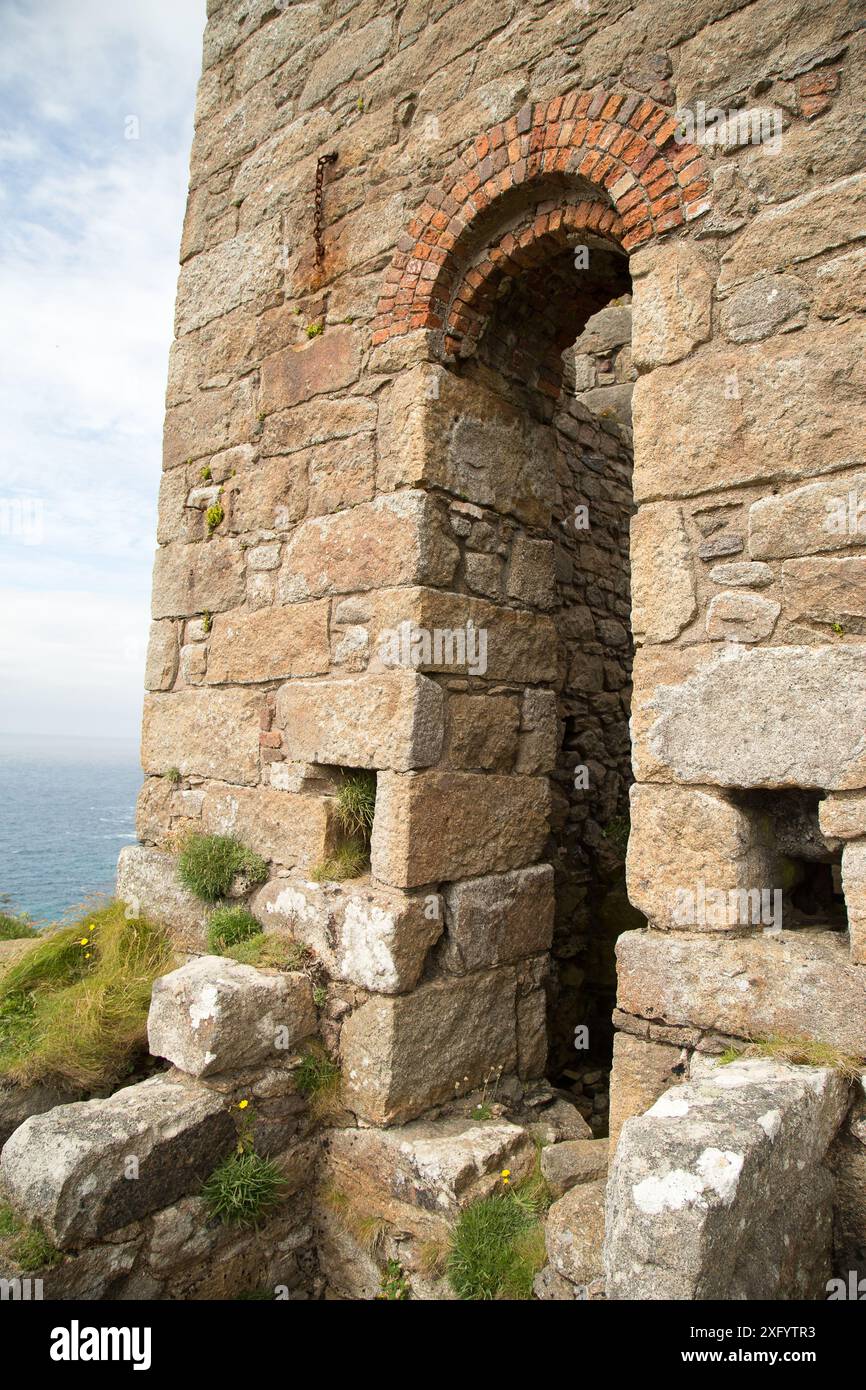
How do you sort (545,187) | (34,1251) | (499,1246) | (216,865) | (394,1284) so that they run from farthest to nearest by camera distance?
(216,865) → (545,187) → (394,1284) → (499,1246) → (34,1251)

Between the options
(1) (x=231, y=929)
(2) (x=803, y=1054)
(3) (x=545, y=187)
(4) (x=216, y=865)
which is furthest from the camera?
(4) (x=216, y=865)

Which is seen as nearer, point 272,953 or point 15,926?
point 272,953

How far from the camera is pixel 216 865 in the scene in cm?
380

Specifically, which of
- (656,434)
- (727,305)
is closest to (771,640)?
(656,434)

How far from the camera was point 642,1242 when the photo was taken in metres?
1.63

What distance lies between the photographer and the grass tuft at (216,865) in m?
3.73

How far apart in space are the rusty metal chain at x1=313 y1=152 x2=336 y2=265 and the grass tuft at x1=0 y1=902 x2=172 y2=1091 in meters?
3.25

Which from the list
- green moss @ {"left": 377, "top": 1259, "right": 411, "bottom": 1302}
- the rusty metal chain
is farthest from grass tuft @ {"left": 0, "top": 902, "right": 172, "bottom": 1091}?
the rusty metal chain

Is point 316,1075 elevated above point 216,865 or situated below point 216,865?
below

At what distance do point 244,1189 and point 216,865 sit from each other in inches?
52.2

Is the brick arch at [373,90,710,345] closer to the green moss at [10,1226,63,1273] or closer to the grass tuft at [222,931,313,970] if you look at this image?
the grass tuft at [222,931,313,970]

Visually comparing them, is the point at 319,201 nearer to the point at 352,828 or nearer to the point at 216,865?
the point at 352,828

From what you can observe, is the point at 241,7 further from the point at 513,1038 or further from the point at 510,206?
the point at 513,1038

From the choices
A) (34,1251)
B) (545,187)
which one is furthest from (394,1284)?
(545,187)
